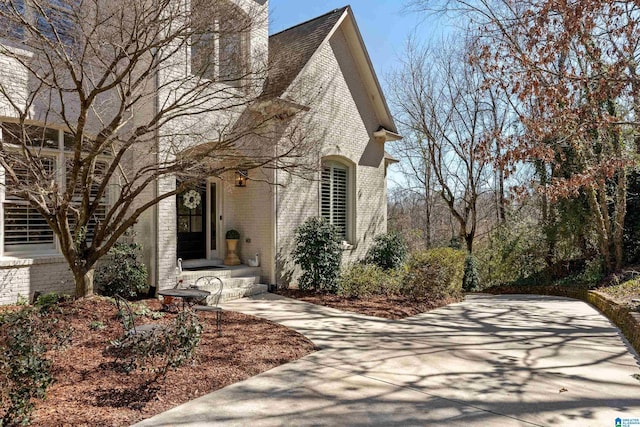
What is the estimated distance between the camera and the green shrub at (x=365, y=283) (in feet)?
31.8

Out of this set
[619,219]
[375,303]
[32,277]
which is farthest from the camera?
[619,219]

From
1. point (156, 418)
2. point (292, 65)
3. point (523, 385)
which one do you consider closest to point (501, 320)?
point (523, 385)

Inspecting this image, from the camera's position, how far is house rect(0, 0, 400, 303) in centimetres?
739

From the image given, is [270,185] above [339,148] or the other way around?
the other way around

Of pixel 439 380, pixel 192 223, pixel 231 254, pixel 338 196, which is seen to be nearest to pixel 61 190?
pixel 192 223

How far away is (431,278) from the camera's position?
30.8 feet

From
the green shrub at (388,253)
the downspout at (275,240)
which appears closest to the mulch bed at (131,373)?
the downspout at (275,240)

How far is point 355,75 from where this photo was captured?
1360 cm

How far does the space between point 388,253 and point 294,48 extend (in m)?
6.82

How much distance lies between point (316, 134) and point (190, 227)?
4317mm

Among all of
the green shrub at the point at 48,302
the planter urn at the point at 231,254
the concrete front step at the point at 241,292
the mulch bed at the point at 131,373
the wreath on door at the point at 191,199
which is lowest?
the mulch bed at the point at 131,373

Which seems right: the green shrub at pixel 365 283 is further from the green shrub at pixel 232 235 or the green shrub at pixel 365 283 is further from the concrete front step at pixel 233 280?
the green shrub at pixel 232 235

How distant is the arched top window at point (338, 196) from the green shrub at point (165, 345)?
807cm

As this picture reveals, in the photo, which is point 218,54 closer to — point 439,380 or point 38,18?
point 38,18
